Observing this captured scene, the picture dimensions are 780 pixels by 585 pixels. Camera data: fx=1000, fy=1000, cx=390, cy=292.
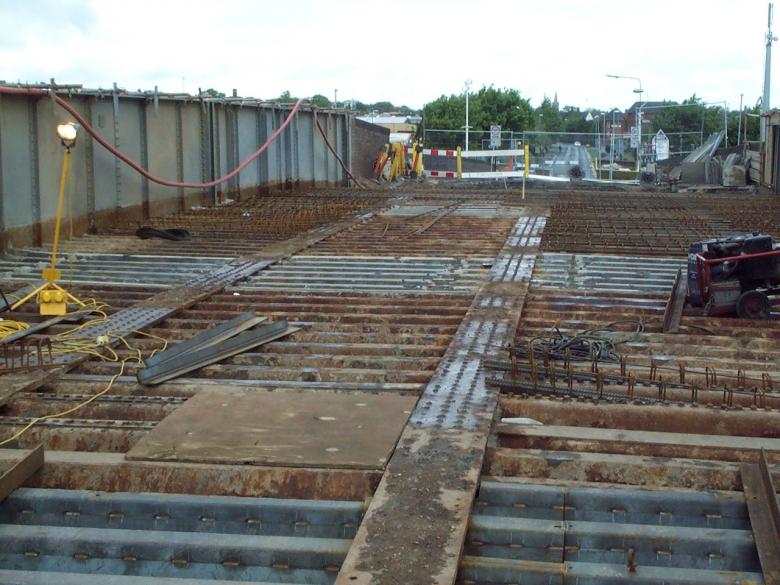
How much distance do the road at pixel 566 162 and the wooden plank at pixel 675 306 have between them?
33.1 metres

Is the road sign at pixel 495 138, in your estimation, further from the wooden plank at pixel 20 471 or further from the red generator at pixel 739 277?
the wooden plank at pixel 20 471

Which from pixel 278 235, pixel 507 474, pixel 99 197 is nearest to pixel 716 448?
→ pixel 507 474

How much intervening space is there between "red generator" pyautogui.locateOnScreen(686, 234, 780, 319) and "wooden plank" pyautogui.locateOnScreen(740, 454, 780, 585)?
3537 mm

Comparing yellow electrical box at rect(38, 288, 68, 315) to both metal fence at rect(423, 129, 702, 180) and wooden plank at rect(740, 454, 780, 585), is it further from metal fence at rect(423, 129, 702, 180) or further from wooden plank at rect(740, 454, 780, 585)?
metal fence at rect(423, 129, 702, 180)

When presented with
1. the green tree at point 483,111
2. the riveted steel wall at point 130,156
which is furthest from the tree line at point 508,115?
the riveted steel wall at point 130,156

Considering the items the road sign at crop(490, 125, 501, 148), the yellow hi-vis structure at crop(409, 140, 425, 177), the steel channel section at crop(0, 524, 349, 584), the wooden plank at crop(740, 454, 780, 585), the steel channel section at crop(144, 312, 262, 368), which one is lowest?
the steel channel section at crop(0, 524, 349, 584)

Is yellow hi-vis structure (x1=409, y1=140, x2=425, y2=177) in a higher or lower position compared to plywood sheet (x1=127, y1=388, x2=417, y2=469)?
higher

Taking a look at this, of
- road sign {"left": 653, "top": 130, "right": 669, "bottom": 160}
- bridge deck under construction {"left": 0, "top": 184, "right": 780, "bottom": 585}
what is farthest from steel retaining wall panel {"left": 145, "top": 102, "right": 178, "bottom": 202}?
road sign {"left": 653, "top": 130, "right": 669, "bottom": 160}

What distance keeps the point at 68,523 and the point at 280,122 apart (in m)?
19.0

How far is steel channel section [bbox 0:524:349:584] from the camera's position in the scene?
151 inches

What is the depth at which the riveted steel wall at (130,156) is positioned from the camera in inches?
479

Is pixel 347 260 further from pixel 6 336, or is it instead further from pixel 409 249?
pixel 6 336

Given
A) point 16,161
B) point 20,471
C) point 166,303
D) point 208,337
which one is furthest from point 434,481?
point 16,161

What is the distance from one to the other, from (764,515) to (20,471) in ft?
10.3
